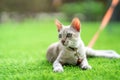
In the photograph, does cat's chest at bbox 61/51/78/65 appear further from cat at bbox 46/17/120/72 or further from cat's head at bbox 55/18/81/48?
cat's head at bbox 55/18/81/48

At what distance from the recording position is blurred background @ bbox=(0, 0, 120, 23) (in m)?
16.7

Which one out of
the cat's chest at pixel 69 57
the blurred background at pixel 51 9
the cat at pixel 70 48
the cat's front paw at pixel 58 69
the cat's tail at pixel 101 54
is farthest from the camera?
the blurred background at pixel 51 9

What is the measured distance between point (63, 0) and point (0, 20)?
3421mm

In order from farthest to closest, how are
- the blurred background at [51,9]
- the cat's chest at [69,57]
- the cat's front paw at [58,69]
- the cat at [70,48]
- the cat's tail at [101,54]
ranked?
the blurred background at [51,9]
the cat's tail at [101,54]
the cat's chest at [69,57]
the cat at [70,48]
the cat's front paw at [58,69]

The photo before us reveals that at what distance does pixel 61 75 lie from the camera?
4.33 metres

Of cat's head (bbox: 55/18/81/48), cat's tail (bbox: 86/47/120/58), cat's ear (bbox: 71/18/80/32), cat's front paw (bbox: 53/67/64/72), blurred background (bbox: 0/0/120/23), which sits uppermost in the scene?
blurred background (bbox: 0/0/120/23)

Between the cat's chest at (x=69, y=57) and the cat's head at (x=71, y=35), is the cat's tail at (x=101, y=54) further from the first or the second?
the cat's head at (x=71, y=35)

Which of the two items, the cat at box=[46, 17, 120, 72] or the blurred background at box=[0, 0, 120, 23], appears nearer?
the cat at box=[46, 17, 120, 72]

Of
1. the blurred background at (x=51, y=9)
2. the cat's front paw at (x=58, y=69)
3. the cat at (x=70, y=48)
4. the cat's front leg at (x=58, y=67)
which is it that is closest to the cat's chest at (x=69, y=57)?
the cat at (x=70, y=48)

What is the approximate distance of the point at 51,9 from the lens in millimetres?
17906

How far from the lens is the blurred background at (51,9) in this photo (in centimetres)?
1670

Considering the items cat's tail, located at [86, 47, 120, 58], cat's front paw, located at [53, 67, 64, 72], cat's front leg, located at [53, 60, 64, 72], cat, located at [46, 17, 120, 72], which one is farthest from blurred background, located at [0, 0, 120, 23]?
cat's front paw, located at [53, 67, 64, 72]

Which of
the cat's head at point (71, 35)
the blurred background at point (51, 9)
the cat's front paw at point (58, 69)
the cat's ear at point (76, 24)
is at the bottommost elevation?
the cat's front paw at point (58, 69)

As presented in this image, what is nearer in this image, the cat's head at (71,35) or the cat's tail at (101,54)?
the cat's head at (71,35)
